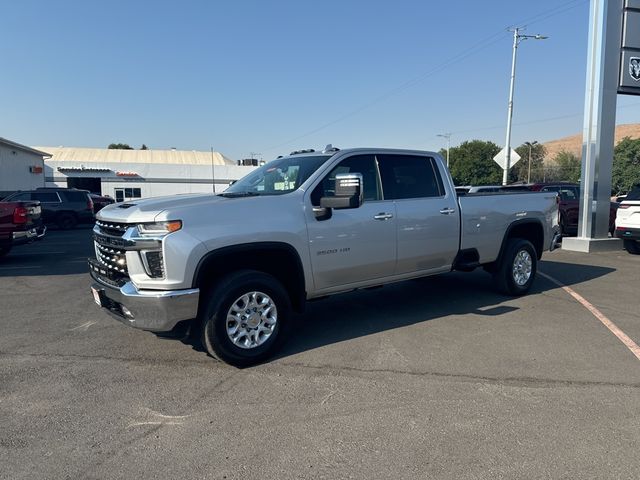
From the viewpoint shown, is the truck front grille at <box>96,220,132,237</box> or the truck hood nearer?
the truck hood

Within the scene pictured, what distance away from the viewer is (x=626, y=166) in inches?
2463

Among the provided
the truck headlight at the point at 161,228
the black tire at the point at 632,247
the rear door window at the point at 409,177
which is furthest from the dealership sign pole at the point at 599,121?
the truck headlight at the point at 161,228

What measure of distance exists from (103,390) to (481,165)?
265 ft

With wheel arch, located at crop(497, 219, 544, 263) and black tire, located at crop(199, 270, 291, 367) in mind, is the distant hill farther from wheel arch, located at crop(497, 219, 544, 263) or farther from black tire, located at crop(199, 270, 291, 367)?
black tire, located at crop(199, 270, 291, 367)

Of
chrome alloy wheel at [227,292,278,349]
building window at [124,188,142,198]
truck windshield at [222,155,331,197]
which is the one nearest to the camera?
chrome alloy wheel at [227,292,278,349]

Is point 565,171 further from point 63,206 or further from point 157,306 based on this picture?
point 157,306

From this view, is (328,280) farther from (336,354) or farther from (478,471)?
(478,471)

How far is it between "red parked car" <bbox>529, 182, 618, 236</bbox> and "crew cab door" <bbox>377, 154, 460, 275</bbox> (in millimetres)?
10199

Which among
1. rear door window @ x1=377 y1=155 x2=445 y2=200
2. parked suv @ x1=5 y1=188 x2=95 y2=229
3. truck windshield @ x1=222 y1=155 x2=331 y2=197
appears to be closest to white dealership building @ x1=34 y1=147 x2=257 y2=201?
parked suv @ x1=5 y1=188 x2=95 y2=229

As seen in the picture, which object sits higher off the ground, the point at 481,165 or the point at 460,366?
the point at 481,165

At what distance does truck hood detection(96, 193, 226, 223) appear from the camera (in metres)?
4.14

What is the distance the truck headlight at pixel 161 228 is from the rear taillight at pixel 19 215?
316 inches

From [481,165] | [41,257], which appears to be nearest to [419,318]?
[41,257]

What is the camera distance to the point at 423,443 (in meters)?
3.19
